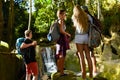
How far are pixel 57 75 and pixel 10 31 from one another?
16.4 m

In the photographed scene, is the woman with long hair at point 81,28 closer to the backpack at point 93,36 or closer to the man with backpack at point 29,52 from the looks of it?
the backpack at point 93,36

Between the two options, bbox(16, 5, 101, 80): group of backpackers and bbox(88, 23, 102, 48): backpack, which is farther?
bbox(16, 5, 101, 80): group of backpackers

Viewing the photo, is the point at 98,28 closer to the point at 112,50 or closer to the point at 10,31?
the point at 112,50

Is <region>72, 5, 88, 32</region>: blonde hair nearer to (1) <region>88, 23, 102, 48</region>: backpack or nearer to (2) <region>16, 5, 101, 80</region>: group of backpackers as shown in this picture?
(2) <region>16, 5, 101, 80</region>: group of backpackers

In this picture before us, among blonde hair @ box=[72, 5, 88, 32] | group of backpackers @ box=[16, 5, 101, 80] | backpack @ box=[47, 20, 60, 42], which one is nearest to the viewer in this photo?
blonde hair @ box=[72, 5, 88, 32]

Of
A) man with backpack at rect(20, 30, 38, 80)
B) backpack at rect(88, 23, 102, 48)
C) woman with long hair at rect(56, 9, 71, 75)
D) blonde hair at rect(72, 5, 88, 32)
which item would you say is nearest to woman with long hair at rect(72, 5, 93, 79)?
Answer: blonde hair at rect(72, 5, 88, 32)

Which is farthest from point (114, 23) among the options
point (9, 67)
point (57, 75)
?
point (57, 75)

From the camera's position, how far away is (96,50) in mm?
22438

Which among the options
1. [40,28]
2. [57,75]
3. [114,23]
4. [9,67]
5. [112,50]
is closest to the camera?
[57,75]

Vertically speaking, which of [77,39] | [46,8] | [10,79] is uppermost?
[46,8]

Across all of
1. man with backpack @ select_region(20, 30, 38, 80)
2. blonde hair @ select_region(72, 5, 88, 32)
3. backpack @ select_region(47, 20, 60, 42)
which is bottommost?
man with backpack @ select_region(20, 30, 38, 80)

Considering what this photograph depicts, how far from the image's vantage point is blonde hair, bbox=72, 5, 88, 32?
32.2 ft

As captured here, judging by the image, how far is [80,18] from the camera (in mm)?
9844

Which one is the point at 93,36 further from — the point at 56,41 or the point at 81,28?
the point at 56,41
